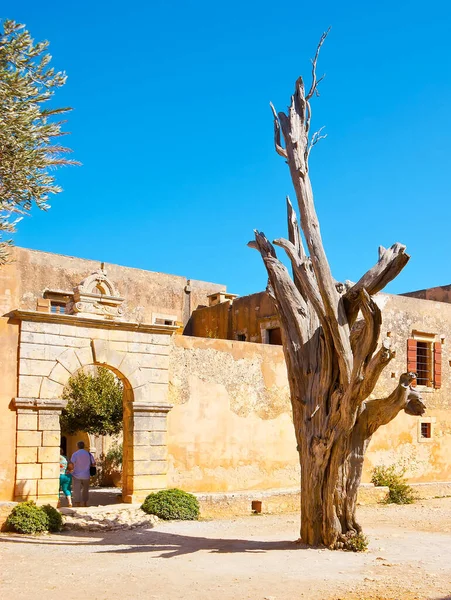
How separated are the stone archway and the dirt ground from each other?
4.19ft

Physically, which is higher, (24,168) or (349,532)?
(24,168)

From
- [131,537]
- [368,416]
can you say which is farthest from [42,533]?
[368,416]

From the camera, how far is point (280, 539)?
1166 cm

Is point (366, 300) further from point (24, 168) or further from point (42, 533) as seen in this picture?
point (42, 533)

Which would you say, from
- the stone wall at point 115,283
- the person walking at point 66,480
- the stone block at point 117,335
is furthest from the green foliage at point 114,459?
the stone block at point 117,335

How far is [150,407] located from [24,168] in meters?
6.31

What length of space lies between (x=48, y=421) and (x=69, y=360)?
3.88 feet

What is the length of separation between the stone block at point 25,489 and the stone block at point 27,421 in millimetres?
875

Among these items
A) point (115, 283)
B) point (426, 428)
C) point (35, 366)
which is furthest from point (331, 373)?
point (115, 283)

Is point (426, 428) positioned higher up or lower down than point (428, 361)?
lower down

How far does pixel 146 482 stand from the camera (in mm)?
14352

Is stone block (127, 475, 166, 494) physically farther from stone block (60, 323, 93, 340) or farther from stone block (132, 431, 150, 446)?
stone block (60, 323, 93, 340)

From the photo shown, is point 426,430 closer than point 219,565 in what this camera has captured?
No

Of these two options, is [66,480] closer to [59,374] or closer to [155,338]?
[59,374]
